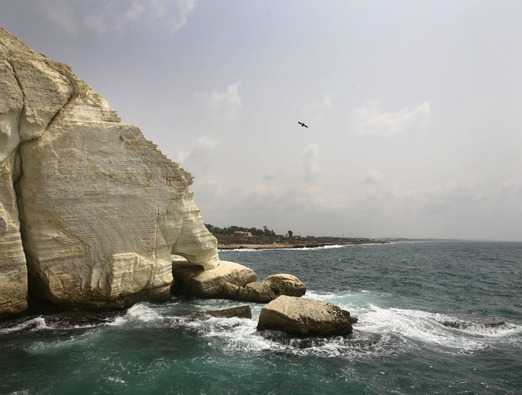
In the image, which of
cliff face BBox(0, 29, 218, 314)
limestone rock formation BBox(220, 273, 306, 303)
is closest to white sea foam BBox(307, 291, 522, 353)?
limestone rock formation BBox(220, 273, 306, 303)

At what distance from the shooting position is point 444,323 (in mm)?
18531

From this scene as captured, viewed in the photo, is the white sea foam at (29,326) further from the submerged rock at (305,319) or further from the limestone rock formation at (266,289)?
the limestone rock formation at (266,289)

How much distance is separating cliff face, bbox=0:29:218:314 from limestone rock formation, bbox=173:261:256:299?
398 centimetres

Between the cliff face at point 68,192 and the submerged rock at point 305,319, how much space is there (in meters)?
8.00

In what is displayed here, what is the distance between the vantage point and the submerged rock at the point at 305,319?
15367mm

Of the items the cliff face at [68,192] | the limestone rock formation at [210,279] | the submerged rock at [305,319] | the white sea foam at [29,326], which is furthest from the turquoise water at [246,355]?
the limestone rock formation at [210,279]

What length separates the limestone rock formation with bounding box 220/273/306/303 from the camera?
898 inches

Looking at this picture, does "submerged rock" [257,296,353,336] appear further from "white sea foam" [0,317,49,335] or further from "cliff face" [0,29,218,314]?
"white sea foam" [0,317,49,335]

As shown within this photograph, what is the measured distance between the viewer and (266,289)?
76.0 feet

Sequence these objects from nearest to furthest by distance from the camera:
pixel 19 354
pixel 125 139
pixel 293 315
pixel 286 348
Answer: pixel 19 354 < pixel 286 348 < pixel 293 315 < pixel 125 139

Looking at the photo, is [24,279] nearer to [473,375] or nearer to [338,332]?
[338,332]

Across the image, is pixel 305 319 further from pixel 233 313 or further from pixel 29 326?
pixel 29 326

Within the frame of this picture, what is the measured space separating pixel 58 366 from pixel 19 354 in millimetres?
2005

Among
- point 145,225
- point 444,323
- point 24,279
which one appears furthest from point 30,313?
point 444,323
